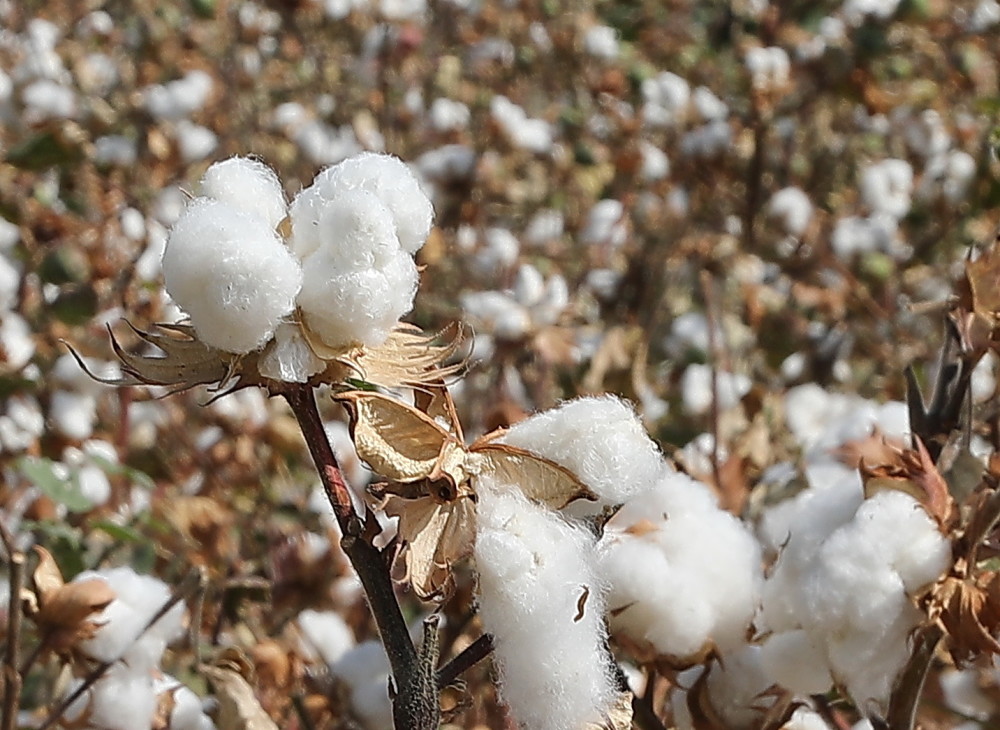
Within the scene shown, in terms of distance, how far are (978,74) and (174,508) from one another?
8.33 ft

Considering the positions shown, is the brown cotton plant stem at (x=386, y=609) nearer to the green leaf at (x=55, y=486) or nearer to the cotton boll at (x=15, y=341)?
the green leaf at (x=55, y=486)

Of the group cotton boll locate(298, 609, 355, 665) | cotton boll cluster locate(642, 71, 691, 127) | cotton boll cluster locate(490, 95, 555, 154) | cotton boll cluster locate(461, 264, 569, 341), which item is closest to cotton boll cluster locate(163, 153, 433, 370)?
cotton boll locate(298, 609, 355, 665)

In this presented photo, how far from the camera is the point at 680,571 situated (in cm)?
79

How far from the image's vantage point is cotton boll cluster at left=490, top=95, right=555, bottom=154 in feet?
9.57

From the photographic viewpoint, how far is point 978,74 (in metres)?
3.38

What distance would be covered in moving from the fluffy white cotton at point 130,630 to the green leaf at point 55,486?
0.29 m

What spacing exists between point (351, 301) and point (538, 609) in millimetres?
155

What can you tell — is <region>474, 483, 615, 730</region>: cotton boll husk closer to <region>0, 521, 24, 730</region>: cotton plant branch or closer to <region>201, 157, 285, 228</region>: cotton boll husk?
<region>201, 157, 285, 228</region>: cotton boll husk

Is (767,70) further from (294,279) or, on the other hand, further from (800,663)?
(294,279)

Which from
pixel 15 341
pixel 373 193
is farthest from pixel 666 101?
pixel 373 193

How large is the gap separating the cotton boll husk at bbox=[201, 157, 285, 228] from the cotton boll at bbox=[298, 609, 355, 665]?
2.00 ft

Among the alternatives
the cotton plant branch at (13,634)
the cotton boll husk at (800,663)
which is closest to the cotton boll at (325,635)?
the cotton plant branch at (13,634)

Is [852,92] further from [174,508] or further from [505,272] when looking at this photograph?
[174,508]

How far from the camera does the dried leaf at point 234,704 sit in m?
0.84
